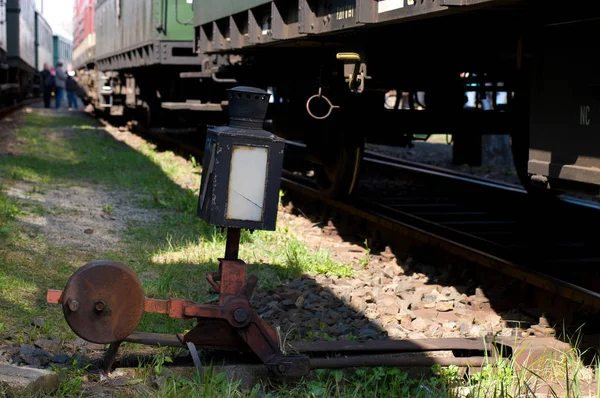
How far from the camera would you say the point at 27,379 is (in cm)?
320

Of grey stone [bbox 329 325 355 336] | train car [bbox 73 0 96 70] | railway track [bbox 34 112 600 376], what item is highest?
train car [bbox 73 0 96 70]

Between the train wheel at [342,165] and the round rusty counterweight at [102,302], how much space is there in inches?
181

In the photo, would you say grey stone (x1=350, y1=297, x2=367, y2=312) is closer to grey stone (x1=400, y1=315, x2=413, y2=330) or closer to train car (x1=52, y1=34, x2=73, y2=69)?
grey stone (x1=400, y1=315, x2=413, y2=330)

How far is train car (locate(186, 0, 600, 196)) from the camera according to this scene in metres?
4.08

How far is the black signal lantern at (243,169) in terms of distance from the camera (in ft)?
11.6

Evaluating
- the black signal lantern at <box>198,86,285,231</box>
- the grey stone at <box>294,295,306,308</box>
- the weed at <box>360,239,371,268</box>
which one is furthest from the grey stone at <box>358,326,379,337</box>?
the weed at <box>360,239,371,268</box>

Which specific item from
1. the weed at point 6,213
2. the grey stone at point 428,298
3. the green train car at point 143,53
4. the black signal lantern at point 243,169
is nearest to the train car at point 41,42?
the green train car at point 143,53

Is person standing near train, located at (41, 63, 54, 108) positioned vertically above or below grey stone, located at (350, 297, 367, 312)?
above

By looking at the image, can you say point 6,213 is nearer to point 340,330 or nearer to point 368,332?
point 340,330

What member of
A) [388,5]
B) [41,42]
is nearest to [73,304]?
[388,5]

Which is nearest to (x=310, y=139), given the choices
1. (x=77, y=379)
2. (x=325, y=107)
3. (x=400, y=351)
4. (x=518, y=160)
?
(x=325, y=107)

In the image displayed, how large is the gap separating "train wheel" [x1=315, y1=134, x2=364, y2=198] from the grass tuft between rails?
2.50 feet

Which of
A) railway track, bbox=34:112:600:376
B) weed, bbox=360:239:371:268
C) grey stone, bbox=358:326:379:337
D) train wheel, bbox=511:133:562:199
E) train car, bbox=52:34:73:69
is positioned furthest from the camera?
train car, bbox=52:34:73:69

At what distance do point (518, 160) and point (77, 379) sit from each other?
5.43m
